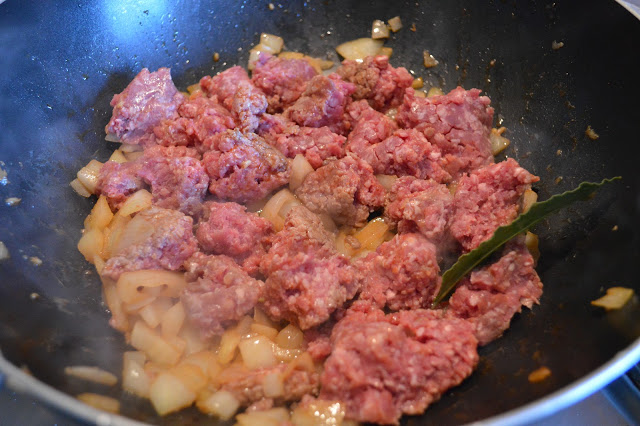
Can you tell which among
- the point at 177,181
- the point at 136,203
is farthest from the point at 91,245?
the point at 177,181

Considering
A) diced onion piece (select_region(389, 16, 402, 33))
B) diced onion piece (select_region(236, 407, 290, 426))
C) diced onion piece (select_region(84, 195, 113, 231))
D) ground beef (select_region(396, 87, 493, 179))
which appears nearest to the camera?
diced onion piece (select_region(236, 407, 290, 426))

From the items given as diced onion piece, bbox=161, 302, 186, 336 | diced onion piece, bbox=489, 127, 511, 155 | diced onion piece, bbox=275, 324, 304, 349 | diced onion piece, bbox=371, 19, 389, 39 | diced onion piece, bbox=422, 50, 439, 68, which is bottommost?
diced onion piece, bbox=275, 324, 304, 349

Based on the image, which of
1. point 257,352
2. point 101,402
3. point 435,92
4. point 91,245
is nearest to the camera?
point 101,402

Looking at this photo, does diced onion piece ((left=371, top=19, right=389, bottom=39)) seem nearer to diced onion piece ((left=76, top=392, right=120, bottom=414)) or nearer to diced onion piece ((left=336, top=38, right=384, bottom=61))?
diced onion piece ((left=336, top=38, right=384, bottom=61))

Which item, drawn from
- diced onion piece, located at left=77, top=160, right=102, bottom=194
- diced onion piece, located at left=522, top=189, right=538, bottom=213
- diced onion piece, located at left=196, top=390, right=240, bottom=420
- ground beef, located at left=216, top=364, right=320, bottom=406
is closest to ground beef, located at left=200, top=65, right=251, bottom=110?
diced onion piece, located at left=77, top=160, right=102, bottom=194

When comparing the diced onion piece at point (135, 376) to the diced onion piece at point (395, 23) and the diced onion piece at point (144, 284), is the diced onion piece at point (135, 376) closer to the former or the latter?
the diced onion piece at point (144, 284)

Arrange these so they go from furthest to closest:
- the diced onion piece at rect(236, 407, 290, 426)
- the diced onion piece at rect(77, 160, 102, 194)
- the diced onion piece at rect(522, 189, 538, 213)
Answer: the diced onion piece at rect(77, 160, 102, 194), the diced onion piece at rect(522, 189, 538, 213), the diced onion piece at rect(236, 407, 290, 426)

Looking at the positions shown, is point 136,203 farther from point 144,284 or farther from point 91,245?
point 144,284
